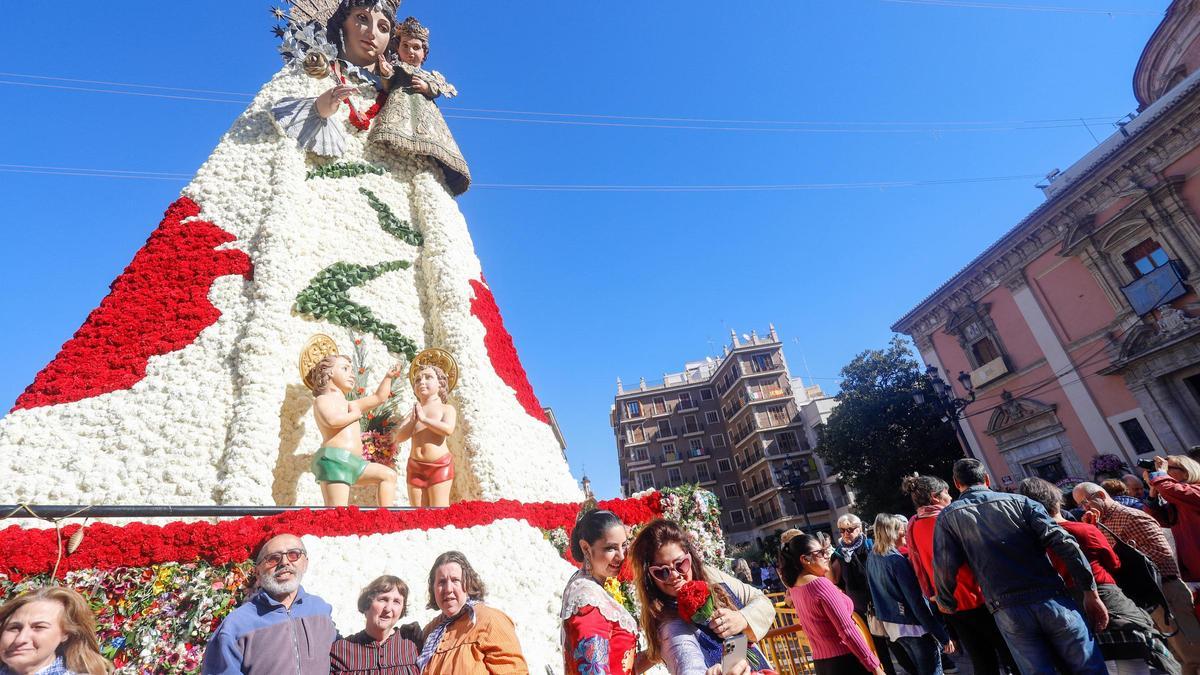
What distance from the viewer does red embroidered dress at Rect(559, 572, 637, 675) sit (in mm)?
1961

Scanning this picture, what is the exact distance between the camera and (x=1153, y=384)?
14398 millimetres

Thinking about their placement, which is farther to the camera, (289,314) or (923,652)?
(289,314)

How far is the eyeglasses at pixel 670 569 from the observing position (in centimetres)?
215

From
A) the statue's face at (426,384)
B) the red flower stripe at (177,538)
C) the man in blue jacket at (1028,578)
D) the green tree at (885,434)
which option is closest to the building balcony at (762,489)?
the green tree at (885,434)

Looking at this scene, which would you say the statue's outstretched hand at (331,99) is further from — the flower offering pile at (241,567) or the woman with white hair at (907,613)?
the woman with white hair at (907,613)

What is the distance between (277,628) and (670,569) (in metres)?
1.96

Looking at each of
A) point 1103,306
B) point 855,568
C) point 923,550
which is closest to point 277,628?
point 923,550

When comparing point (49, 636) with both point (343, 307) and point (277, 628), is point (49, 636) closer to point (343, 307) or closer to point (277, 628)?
point (277, 628)

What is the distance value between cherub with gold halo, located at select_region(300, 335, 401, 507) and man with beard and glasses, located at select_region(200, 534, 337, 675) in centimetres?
213

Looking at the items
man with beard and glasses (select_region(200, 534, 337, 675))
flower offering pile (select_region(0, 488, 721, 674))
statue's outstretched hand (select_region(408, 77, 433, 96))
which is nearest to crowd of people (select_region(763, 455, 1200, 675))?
flower offering pile (select_region(0, 488, 721, 674))

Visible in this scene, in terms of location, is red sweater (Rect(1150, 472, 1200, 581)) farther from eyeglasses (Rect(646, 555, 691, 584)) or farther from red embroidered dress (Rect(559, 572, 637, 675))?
red embroidered dress (Rect(559, 572, 637, 675))

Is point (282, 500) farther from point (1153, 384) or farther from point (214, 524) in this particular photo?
point (1153, 384)

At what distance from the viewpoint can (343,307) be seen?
22.6ft

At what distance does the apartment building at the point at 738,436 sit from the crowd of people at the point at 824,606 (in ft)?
112
